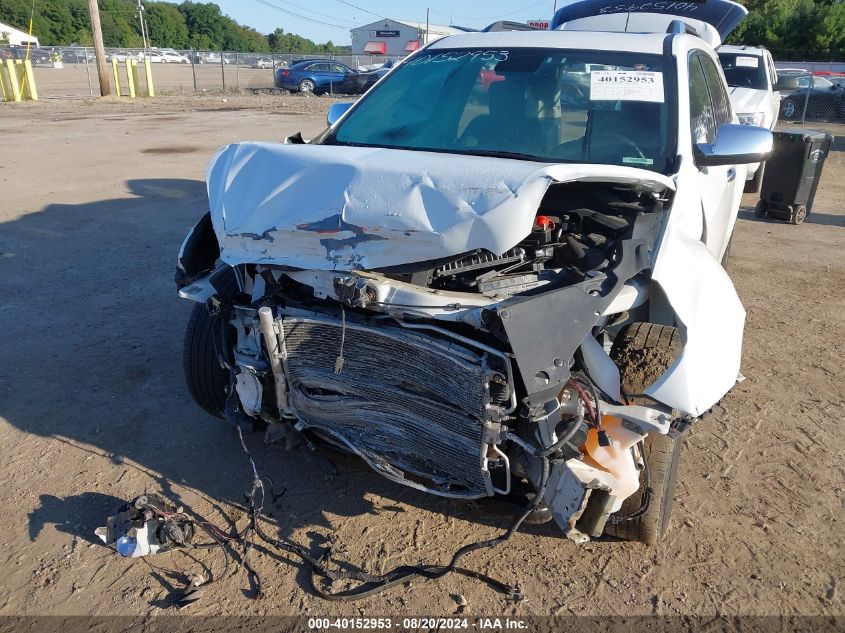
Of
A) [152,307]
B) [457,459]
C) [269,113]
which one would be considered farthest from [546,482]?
[269,113]

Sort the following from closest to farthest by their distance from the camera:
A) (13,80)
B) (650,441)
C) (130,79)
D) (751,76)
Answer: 1. (650,441)
2. (751,76)
3. (13,80)
4. (130,79)

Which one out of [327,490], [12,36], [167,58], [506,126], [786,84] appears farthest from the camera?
[12,36]

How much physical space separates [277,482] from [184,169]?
27.7ft

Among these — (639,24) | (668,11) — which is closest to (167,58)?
(668,11)

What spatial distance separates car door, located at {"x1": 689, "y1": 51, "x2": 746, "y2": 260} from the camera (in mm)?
3514

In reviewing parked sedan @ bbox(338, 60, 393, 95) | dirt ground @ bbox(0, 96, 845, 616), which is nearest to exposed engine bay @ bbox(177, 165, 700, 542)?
dirt ground @ bbox(0, 96, 845, 616)

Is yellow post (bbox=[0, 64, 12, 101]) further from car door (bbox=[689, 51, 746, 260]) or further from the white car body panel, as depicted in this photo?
car door (bbox=[689, 51, 746, 260])

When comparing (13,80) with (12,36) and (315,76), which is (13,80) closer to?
(315,76)

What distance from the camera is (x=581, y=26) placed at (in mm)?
6371

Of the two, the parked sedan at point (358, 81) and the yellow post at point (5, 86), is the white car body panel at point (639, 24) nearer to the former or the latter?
the yellow post at point (5, 86)

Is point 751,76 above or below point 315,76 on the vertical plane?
above

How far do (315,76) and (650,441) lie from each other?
93.8 feet

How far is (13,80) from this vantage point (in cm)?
2198

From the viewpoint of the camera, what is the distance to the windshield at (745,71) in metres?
10.6
